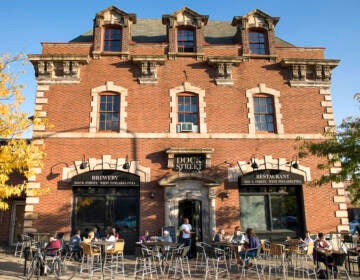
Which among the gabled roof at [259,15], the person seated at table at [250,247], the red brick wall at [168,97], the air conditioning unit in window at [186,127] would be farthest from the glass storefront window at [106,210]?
the gabled roof at [259,15]

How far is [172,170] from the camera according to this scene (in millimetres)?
13180

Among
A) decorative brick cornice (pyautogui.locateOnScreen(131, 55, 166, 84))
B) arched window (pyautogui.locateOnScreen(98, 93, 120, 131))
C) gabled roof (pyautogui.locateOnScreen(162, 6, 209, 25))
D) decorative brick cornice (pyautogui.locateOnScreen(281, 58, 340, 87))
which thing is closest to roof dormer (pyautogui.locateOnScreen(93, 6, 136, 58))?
decorative brick cornice (pyautogui.locateOnScreen(131, 55, 166, 84))

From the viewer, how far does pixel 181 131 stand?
13.6 meters

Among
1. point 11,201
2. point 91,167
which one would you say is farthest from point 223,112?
point 11,201

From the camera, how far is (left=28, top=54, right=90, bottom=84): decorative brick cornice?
1394 centimetres

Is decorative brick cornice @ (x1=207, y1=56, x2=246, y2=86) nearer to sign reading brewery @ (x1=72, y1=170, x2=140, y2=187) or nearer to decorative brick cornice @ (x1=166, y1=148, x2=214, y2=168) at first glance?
decorative brick cornice @ (x1=166, y1=148, x2=214, y2=168)

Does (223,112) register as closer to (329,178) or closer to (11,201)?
(329,178)

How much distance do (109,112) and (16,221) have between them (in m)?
8.10

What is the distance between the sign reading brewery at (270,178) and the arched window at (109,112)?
6127 millimetres

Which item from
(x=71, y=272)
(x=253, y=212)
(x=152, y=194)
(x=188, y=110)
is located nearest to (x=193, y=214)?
(x=152, y=194)

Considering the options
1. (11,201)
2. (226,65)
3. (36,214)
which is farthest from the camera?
(11,201)

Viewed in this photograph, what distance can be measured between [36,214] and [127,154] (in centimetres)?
439

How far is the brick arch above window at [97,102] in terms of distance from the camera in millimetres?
13597

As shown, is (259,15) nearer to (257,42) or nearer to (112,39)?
(257,42)
